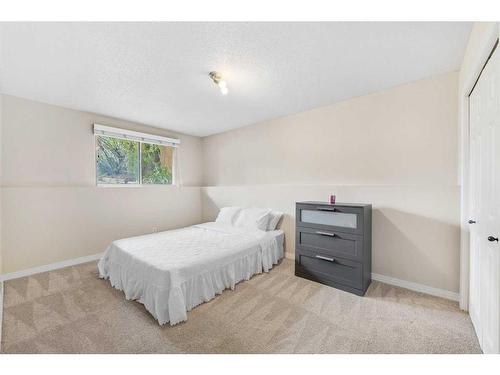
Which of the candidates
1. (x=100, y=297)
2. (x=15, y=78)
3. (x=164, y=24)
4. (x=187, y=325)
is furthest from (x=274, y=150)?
(x=15, y=78)

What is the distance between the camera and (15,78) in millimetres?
2176

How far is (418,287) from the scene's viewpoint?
87.0 inches

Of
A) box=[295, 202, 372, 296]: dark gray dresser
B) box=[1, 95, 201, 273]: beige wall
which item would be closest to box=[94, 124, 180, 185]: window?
box=[1, 95, 201, 273]: beige wall

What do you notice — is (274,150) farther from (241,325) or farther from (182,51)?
(241,325)

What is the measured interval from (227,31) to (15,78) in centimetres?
234

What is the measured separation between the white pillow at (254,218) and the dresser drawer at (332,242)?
65cm

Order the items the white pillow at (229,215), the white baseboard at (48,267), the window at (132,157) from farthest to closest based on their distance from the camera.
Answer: the white pillow at (229,215) → the window at (132,157) → the white baseboard at (48,267)

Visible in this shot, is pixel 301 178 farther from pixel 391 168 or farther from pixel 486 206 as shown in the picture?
pixel 486 206

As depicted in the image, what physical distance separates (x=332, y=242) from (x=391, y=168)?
1135 mm

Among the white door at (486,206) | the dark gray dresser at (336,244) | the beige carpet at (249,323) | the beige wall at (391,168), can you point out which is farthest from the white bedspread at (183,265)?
the white door at (486,206)

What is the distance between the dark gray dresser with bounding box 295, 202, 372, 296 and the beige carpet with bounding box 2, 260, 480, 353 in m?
0.17

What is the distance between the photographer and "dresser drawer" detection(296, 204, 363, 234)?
2.19m

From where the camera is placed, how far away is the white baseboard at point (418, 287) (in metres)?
2.05

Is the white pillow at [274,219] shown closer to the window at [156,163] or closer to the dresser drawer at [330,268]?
the dresser drawer at [330,268]
